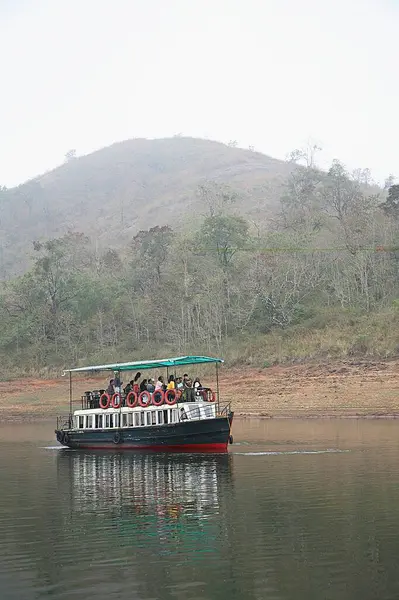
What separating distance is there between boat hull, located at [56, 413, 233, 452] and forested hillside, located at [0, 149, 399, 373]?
2490cm

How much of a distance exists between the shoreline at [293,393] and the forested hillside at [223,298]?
3.41 metres

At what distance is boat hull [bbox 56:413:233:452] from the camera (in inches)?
1475

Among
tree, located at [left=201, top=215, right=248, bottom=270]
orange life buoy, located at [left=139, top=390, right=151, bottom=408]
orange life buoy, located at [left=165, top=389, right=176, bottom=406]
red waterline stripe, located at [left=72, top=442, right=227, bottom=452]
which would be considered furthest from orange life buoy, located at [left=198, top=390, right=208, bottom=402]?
tree, located at [left=201, top=215, right=248, bottom=270]

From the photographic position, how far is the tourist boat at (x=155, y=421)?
38094mm

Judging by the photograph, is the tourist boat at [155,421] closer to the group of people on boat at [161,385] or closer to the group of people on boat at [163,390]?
the group of people on boat at [163,390]

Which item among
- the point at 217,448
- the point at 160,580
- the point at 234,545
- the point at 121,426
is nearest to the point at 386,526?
the point at 234,545

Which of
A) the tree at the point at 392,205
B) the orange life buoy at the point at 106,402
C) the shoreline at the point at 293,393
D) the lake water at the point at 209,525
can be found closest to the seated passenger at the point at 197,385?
the lake water at the point at 209,525

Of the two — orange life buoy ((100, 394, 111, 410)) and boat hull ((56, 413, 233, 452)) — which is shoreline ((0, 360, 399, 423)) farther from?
boat hull ((56, 413, 233, 452))

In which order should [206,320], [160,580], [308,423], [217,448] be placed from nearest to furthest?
1. [160,580]
2. [217,448]
3. [308,423]
4. [206,320]

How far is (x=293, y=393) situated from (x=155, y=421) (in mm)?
18378

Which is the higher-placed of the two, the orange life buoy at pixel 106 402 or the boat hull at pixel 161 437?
the orange life buoy at pixel 106 402

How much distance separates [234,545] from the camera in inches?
733

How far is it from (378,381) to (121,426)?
20.6m

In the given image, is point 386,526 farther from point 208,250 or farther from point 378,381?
point 208,250
